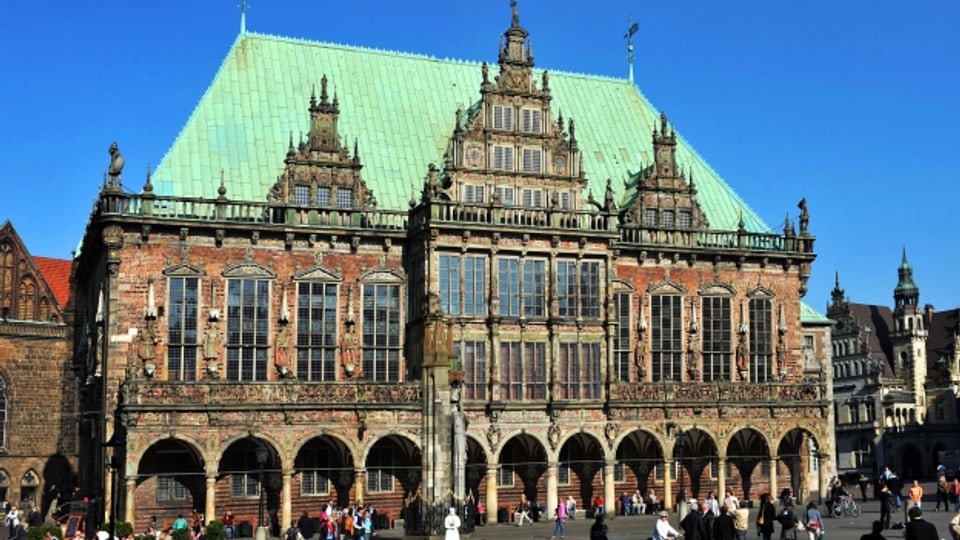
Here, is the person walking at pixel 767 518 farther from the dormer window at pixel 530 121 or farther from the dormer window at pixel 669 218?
the dormer window at pixel 669 218

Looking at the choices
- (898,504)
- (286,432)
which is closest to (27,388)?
(286,432)

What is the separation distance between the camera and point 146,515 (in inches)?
1693

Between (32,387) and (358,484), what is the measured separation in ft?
82.4

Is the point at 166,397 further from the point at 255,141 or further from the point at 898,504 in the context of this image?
the point at 898,504

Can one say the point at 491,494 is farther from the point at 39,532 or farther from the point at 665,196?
the point at 39,532

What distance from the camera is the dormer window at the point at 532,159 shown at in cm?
5025

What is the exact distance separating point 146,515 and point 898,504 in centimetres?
2754

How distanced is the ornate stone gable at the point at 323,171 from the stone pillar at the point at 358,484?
1067cm

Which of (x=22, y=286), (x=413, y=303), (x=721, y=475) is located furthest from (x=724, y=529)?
(x=22, y=286)

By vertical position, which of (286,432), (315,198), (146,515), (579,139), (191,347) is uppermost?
(579,139)

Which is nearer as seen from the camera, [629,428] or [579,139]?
[629,428]

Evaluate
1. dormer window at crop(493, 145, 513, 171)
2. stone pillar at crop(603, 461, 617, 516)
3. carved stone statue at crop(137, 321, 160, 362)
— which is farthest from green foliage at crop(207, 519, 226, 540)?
dormer window at crop(493, 145, 513, 171)

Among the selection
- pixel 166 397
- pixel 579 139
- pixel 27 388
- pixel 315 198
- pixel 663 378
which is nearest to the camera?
pixel 166 397

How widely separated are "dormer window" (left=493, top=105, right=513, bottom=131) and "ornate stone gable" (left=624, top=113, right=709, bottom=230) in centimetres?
687
